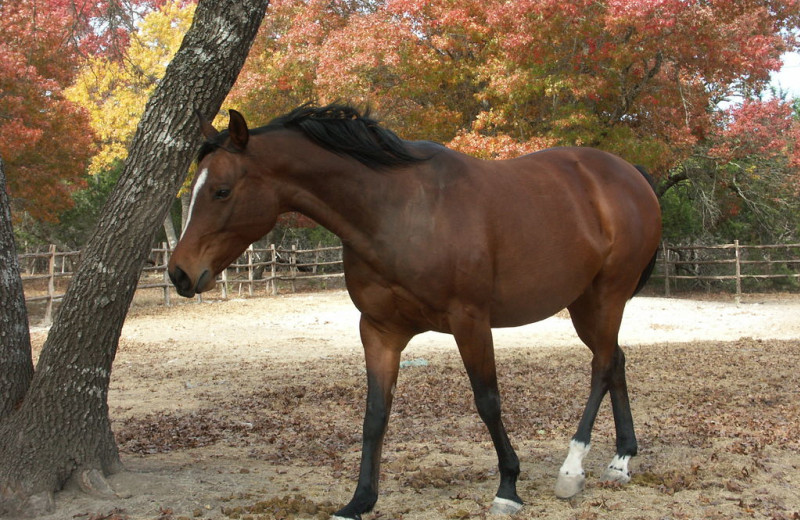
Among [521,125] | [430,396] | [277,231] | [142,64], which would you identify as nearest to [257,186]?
[430,396]

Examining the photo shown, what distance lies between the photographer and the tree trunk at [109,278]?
3.58m

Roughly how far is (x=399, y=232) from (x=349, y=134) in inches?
20.6

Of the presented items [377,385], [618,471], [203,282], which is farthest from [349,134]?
[618,471]

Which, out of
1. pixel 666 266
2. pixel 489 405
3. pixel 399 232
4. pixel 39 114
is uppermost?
pixel 39 114

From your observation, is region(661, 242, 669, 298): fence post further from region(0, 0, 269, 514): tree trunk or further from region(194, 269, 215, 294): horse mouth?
region(194, 269, 215, 294): horse mouth

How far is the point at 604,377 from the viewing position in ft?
13.5

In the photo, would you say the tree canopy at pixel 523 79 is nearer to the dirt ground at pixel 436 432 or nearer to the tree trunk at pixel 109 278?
the dirt ground at pixel 436 432

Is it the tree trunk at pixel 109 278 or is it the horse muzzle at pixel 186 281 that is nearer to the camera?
the horse muzzle at pixel 186 281

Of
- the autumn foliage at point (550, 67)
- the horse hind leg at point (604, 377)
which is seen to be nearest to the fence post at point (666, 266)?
the autumn foliage at point (550, 67)

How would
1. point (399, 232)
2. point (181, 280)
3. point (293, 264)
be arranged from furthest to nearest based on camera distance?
1. point (293, 264)
2. point (399, 232)
3. point (181, 280)

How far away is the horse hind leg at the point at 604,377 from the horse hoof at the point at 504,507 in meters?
0.47

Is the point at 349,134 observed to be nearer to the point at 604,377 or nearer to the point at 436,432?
the point at 604,377

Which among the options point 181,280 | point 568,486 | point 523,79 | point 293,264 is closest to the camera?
point 181,280

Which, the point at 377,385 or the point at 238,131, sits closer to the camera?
the point at 238,131
